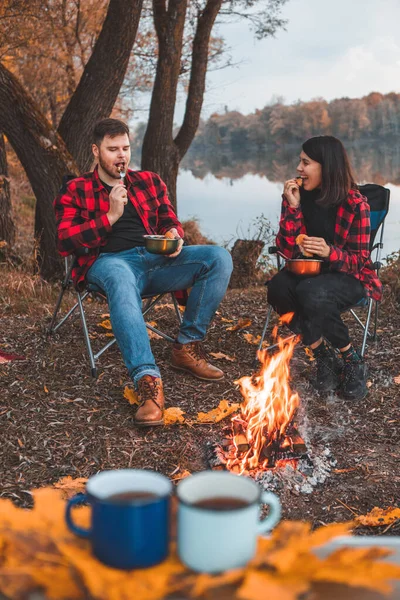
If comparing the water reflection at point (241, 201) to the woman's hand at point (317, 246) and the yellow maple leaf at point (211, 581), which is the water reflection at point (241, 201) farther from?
the yellow maple leaf at point (211, 581)

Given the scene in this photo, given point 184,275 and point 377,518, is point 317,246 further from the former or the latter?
point 377,518

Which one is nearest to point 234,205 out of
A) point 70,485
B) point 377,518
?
point 70,485

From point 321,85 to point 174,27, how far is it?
73.4 ft

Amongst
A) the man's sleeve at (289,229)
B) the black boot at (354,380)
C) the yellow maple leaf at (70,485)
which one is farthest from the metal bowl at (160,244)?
the yellow maple leaf at (70,485)

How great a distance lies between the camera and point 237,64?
32.0 feet

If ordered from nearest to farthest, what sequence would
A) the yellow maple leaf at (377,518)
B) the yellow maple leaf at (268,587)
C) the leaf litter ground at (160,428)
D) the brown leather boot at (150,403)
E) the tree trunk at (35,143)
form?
the yellow maple leaf at (268,587) → the yellow maple leaf at (377,518) → the leaf litter ground at (160,428) → the brown leather boot at (150,403) → the tree trunk at (35,143)

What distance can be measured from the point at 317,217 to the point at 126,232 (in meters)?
1.06

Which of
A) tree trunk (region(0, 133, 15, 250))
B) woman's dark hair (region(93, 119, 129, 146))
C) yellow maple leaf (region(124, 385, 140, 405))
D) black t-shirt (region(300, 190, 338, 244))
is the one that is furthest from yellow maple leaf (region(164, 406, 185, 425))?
tree trunk (region(0, 133, 15, 250))

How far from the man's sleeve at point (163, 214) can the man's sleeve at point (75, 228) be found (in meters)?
0.40

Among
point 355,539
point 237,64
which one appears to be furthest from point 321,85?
point 355,539

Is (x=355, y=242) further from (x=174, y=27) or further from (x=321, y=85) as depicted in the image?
(x=321, y=85)

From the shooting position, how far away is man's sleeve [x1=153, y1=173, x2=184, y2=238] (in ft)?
12.3

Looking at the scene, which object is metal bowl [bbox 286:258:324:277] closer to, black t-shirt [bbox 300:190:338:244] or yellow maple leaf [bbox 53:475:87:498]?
black t-shirt [bbox 300:190:338:244]

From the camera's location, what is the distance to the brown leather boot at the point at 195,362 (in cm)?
348
